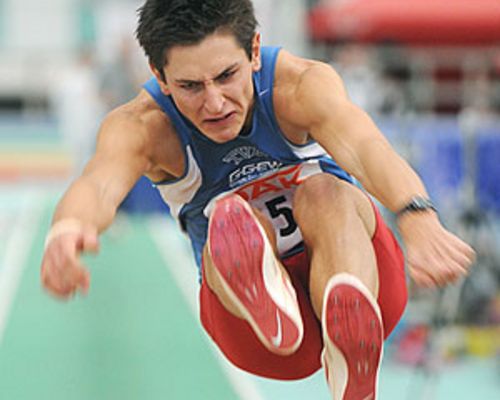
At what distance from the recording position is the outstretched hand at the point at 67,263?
1.91m

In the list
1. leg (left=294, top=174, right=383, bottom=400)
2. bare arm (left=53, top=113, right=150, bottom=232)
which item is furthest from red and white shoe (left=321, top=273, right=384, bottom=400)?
bare arm (left=53, top=113, right=150, bottom=232)

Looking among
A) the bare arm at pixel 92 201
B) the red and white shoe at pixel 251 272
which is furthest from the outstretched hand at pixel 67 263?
the red and white shoe at pixel 251 272

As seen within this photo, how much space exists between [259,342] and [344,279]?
0.43 metres

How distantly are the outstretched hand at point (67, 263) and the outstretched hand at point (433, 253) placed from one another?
0.67 meters

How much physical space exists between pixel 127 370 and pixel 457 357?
180 cm

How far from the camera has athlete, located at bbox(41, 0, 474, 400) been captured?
2137mm

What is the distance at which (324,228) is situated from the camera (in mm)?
2393

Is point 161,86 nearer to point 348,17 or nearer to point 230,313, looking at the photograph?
point 230,313

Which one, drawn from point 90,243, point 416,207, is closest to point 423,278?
point 416,207

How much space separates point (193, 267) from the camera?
7.36 meters

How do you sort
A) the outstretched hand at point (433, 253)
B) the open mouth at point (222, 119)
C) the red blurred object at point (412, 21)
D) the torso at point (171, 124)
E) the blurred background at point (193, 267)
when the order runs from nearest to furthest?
the outstretched hand at point (433, 253)
the open mouth at point (222, 119)
the torso at point (171, 124)
the blurred background at point (193, 267)
the red blurred object at point (412, 21)

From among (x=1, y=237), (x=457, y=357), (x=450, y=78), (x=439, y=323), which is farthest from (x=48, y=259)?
(x=450, y=78)

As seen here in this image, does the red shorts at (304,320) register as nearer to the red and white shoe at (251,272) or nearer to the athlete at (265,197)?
the athlete at (265,197)

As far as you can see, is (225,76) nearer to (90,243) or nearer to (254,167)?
(254,167)
